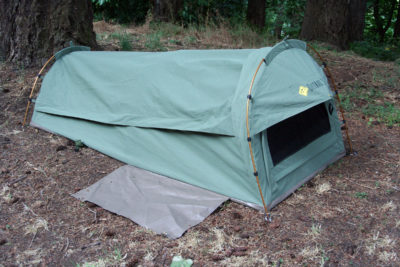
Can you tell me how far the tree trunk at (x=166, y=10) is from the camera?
9.55 metres

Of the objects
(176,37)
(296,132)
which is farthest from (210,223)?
(176,37)

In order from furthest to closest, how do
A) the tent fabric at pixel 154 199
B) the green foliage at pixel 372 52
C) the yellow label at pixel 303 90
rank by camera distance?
the green foliage at pixel 372 52 < the yellow label at pixel 303 90 < the tent fabric at pixel 154 199

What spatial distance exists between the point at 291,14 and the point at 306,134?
953 centimetres

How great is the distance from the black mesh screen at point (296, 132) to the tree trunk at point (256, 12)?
7355 mm

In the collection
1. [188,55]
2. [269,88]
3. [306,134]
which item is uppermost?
[188,55]

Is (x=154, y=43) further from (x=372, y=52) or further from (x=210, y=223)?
(x=372, y=52)

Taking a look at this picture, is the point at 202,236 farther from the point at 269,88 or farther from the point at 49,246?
the point at 269,88

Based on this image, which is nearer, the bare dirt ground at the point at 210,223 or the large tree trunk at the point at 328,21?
the bare dirt ground at the point at 210,223

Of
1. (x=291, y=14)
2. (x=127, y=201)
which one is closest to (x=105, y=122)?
(x=127, y=201)

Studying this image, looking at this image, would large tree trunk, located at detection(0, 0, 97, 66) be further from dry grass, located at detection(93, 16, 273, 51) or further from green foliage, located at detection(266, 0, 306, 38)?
green foliage, located at detection(266, 0, 306, 38)

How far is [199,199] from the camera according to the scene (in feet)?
11.2

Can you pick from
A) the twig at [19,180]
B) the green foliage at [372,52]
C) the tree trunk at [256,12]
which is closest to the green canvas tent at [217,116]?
the twig at [19,180]

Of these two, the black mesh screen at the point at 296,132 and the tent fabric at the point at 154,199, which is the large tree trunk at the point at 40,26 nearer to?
the tent fabric at the point at 154,199

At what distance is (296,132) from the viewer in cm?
383
